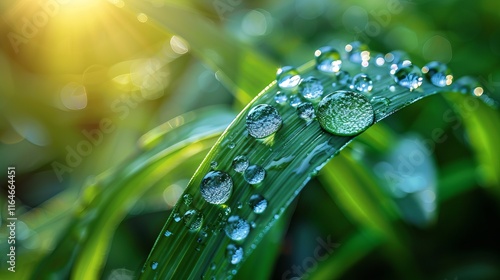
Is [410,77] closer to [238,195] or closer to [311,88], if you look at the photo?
[311,88]

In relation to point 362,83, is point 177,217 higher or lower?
lower

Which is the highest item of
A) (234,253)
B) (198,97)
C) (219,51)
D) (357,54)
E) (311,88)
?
(198,97)

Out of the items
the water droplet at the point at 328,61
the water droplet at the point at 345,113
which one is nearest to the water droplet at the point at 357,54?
the water droplet at the point at 328,61

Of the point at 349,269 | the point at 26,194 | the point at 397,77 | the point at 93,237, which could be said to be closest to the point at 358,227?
the point at 349,269

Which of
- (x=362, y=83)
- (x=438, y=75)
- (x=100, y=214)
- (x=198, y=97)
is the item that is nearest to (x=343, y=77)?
(x=362, y=83)

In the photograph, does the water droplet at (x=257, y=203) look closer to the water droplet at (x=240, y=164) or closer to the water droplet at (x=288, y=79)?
the water droplet at (x=240, y=164)

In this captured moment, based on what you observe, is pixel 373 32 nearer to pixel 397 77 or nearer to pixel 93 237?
pixel 397 77

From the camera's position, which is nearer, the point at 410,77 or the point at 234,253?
the point at 234,253
